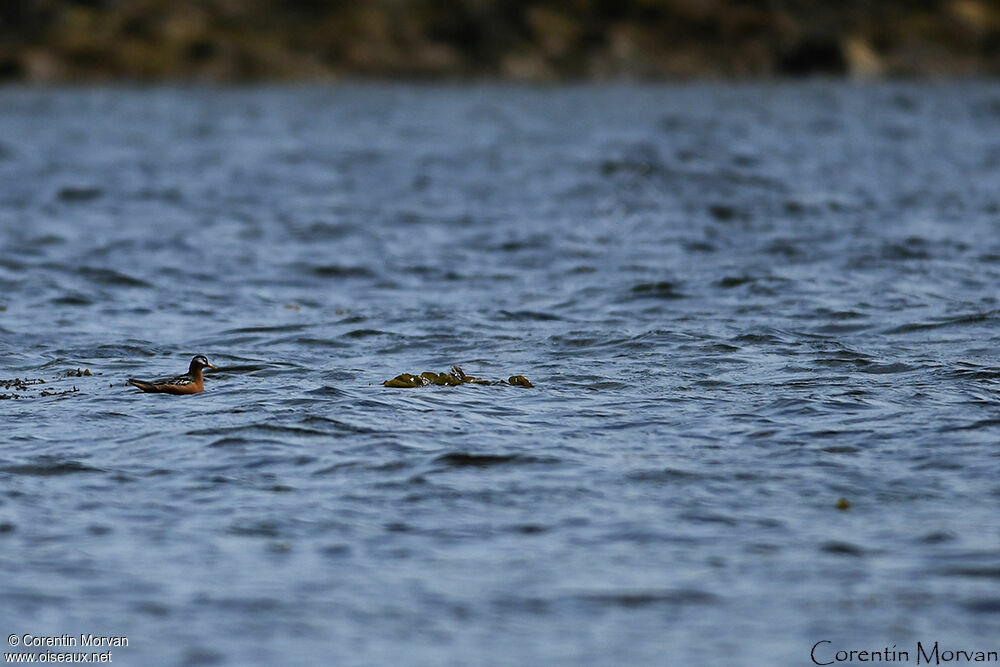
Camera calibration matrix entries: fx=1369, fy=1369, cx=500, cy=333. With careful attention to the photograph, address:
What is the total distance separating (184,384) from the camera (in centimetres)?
1295

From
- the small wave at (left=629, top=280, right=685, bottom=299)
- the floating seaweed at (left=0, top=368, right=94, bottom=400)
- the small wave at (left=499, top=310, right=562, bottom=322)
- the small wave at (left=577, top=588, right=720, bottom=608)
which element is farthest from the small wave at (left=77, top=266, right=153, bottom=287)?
the small wave at (left=577, top=588, right=720, bottom=608)

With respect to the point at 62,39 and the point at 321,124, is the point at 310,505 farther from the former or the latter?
the point at 62,39

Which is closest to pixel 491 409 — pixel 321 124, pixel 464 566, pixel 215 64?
pixel 464 566

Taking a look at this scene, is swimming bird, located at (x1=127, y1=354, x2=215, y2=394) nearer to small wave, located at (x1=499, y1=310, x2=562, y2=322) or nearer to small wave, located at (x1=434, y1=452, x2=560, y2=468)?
small wave, located at (x1=434, y1=452, x2=560, y2=468)

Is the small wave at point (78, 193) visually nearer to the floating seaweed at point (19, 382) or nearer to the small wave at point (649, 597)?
the floating seaweed at point (19, 382)

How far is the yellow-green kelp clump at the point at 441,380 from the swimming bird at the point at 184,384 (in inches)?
69.7

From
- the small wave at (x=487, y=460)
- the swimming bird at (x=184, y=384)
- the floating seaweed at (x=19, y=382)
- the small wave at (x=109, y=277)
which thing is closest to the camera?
the small wave at (x=487, y=460)

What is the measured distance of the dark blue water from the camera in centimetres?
776

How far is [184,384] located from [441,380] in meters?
2.46

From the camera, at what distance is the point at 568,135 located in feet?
162

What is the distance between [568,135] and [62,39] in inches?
2504

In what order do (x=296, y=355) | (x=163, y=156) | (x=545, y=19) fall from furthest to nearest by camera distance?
(x=545, y=19) → (x=163, y=156) → (x=296, y=355)

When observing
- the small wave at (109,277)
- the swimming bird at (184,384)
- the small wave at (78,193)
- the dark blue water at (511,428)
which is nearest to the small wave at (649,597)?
the dark blue water at (511,428)

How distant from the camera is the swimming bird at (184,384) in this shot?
42.3ft
